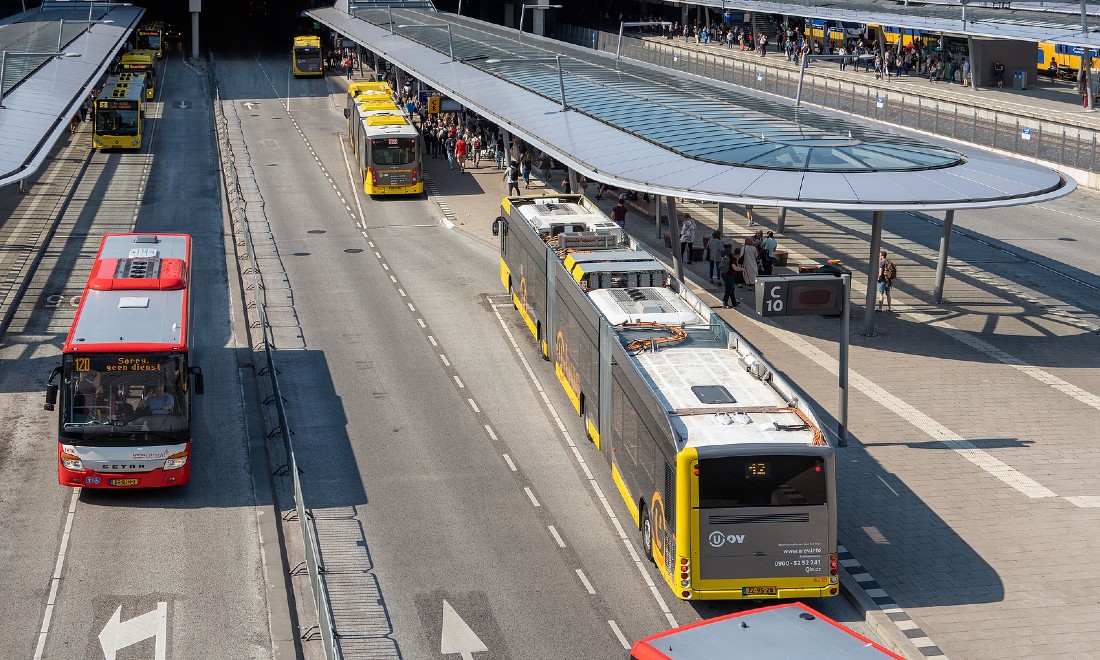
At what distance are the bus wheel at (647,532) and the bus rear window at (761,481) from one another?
243 centimetres

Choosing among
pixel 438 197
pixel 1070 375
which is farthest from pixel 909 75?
pixel 1070 375

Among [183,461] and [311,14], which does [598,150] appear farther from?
[311,14]

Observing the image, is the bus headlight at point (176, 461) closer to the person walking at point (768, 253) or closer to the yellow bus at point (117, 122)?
the person walking at point (768, 253)

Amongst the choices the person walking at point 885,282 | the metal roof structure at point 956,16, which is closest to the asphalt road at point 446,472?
the person walking at point 885,282

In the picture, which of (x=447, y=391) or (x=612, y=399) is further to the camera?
(x=447, y=391)

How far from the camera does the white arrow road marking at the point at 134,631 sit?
1964 centimetres

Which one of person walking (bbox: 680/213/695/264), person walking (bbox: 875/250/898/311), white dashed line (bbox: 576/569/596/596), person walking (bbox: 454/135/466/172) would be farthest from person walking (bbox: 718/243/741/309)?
person walking (bbox: 454/135/466/172)

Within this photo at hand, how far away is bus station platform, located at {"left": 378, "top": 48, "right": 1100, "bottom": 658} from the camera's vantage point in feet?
68.0

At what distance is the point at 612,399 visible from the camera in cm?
2511

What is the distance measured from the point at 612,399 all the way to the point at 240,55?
9706 cm

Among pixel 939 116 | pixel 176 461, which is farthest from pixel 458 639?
pixel 939 116

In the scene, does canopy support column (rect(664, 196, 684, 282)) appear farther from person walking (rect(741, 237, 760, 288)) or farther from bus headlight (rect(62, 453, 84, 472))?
bus headlight (rect(62, 453, 84, 472))

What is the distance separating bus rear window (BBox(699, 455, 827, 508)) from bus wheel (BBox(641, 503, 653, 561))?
2.43m

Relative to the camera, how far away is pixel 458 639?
19859 mm
